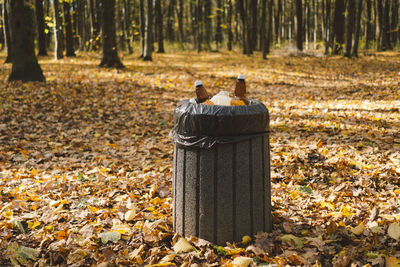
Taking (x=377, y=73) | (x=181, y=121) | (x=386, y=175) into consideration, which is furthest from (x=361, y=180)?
(x=377, y=73)

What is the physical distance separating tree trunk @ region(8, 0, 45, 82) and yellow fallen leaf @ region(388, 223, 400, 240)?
34.8 ft

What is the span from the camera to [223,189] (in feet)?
9.18

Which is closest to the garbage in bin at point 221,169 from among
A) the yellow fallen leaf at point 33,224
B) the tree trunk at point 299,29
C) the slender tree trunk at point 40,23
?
the yellow fallen leaf at point 33,224

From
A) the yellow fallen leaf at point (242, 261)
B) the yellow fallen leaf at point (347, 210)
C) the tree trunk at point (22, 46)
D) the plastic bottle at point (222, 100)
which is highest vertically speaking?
the tree trunk at point (22, 46)

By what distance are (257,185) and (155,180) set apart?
1972 millimetres

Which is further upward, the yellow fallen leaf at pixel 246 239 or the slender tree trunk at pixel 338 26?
the slender tree trunk at pixel 338 26

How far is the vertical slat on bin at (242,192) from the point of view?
2789 mm

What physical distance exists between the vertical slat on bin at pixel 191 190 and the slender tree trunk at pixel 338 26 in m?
18.9

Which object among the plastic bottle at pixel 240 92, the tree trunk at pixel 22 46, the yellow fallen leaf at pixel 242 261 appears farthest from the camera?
the tree trunk at pixel 22 46

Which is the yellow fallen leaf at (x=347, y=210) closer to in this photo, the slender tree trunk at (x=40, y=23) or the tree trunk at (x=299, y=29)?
the tree trunk at (x=299, y=29)

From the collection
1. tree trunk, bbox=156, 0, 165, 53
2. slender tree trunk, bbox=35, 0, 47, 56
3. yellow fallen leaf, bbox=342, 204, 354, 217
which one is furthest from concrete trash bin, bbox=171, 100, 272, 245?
tree trunk, bbox=156, 0, 165, 53

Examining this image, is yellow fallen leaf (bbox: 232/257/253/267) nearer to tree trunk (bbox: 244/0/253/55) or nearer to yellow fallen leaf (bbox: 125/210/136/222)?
yellow fallen leaf (bbox: 125/210/136/222)

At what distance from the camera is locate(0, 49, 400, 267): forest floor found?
2.92 m

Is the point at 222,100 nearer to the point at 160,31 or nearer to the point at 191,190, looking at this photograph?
the point at 191,190
